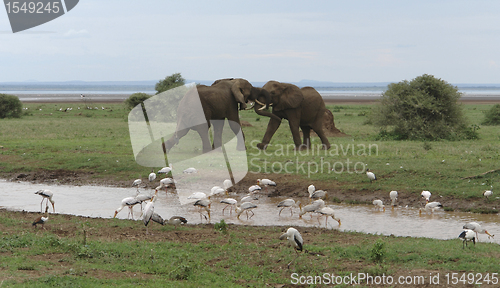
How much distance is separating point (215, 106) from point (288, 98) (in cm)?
305

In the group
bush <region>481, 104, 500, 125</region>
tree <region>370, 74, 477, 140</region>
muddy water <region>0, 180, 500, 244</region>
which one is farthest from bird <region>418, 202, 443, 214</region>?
bush <region>481, 104, 500, 125</region>

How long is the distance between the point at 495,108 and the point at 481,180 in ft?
71.3

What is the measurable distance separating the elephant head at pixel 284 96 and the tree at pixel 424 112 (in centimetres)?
715

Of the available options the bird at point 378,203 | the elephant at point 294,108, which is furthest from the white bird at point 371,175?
the elephant at point 294,108

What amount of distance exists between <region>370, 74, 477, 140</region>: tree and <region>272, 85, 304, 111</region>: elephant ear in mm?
7100

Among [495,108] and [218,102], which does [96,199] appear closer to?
[218,102]

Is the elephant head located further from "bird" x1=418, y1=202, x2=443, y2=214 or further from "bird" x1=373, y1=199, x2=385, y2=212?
"bird" x1=418, y1=202, x2=443, y2=214

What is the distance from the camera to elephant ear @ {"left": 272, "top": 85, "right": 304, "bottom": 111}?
786 inches

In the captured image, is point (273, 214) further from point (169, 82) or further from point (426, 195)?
point (169, 82)

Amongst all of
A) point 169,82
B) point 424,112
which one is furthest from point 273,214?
point 169,82

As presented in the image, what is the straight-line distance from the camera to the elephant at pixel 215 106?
62.2ft

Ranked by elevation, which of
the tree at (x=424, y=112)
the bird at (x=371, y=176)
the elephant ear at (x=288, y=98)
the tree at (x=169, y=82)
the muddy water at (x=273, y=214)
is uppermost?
the tree at (x=169, y=82)

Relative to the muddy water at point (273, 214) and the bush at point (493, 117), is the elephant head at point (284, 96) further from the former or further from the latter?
the bush at point (493, 117)

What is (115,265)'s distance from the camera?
7.71 meters
